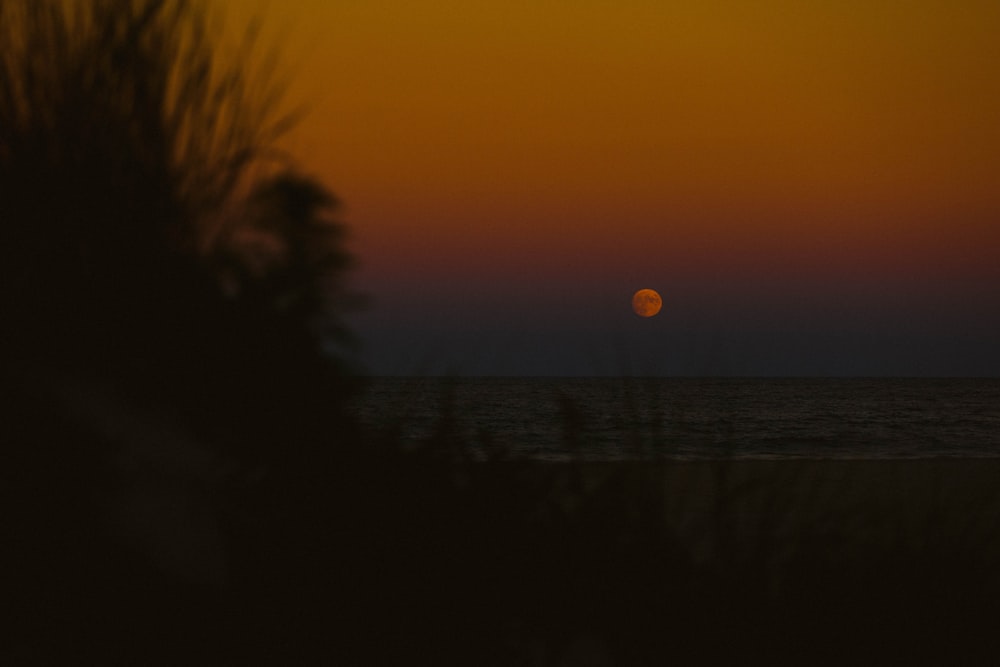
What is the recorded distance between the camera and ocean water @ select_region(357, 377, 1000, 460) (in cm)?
204

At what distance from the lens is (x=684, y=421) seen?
2.03m

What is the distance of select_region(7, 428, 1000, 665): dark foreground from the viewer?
1850 mm

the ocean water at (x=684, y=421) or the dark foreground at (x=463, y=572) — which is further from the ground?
the ocean water at (x=684, y=421)

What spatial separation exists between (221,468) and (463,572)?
54 centimetres

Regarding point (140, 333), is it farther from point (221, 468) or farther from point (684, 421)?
point (684, 421)

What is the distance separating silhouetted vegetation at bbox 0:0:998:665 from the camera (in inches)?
72.8

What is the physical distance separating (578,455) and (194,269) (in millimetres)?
819

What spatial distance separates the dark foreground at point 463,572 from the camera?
1.85 m

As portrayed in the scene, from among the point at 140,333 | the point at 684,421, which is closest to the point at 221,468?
the point at 140,333

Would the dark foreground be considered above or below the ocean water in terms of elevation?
below

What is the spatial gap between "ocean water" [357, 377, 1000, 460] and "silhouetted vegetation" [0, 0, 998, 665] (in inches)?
2.1

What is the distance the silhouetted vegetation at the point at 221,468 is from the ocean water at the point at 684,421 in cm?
Answer: 5

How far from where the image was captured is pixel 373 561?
2.06 meters

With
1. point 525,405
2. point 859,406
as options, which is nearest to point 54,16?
point 525,405
